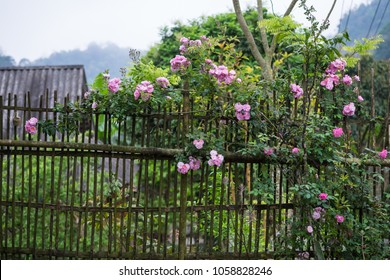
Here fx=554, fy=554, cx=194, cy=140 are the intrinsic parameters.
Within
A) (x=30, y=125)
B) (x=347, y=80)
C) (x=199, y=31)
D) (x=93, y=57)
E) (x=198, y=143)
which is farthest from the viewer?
(x=93, y=57)

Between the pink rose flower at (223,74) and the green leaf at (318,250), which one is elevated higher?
the pink rose flower at (223,74)

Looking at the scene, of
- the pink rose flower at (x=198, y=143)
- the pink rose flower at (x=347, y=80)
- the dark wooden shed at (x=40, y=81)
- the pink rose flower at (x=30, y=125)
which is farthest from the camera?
the dark wooden shed at (x=40, y=81)

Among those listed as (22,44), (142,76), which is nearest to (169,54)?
(142,76)

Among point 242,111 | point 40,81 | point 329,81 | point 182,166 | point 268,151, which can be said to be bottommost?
point 182,166

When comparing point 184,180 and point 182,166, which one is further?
point 184,180

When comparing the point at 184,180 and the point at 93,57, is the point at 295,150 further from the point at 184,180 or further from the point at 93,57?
the point at 93,57

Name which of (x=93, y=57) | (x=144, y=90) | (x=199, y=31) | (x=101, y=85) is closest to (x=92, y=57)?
(x=93, y=57)

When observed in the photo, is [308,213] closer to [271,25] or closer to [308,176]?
[308,176]

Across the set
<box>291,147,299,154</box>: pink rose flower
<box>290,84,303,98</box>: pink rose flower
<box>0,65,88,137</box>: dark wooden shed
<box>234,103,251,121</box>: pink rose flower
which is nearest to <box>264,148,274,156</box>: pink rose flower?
<box>291,147,299,154</box>: pink rose flower

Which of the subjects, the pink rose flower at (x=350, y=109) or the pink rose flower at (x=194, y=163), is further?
the pink rose flower at (x=350, y=109)

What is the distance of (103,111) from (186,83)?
0.74m

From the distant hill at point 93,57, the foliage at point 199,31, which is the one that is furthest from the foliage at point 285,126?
the distant hill at point 93,57

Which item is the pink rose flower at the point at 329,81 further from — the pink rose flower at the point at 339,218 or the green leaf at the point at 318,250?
the green leaf at the point at 318,250

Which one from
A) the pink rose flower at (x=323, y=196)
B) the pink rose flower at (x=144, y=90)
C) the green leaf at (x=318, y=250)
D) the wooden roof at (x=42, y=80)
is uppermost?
the wooden roof at (x=42, y=80)
